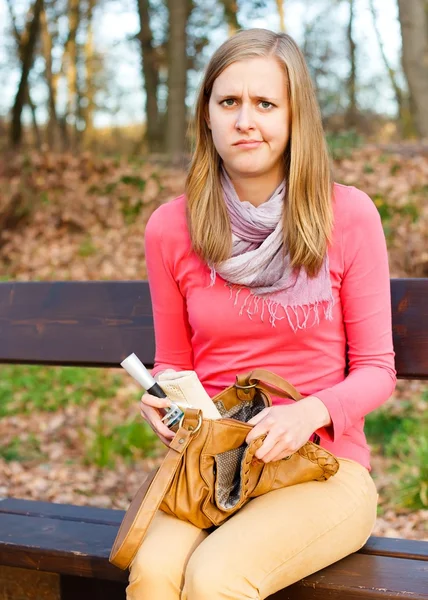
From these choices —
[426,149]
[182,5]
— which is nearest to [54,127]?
[182,5]

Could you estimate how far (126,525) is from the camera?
6.82 ft

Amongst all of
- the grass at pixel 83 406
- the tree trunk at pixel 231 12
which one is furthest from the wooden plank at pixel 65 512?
the tree trunk at pixel 231 12

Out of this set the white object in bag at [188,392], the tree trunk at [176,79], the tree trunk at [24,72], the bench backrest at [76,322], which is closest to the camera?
the white object in bag at [188,392]

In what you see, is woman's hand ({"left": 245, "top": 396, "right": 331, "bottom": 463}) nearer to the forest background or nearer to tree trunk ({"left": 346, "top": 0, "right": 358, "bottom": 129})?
the forest background

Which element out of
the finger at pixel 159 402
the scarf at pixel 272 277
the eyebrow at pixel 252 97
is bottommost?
the finger at pixel 159 402

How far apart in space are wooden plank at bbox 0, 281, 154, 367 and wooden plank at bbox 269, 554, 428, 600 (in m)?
1.19

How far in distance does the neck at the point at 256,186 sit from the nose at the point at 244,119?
8.3 inches

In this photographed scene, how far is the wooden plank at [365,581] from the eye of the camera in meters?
2.10

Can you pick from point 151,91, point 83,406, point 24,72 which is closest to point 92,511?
point 83,406

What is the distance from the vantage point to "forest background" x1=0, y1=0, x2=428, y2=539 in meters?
4.94

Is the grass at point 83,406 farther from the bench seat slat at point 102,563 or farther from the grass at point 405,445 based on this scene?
the bench seat slat at point 102,563

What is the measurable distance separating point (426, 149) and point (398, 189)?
5.04ft

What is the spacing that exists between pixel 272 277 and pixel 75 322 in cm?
114

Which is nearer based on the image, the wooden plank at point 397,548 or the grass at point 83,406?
the wooden plank at point 397,548
